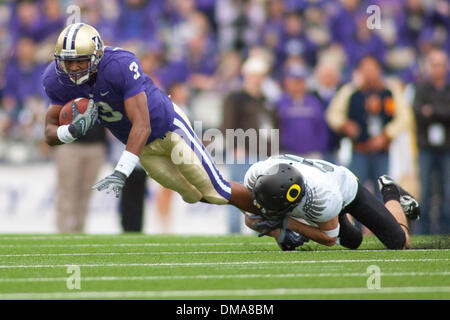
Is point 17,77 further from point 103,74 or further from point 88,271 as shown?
point 88,271

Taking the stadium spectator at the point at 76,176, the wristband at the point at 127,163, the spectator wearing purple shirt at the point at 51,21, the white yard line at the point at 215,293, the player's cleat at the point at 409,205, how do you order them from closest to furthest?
the white yard line at the point at 215,293, the wristband at the point at 127,163, the player's cleat at the point at 409,205, the stadium spectator at the point at 76,176, the spectator wearing purple shirt at the point at 51,21

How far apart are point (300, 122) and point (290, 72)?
0.66 meters

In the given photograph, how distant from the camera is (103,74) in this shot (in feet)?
23.1

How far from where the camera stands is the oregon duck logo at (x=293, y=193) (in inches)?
263

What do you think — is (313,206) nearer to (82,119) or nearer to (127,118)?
(127,118)

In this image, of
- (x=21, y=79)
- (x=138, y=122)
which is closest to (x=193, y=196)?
(x=138, y=122)

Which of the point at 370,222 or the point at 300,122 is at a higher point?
the point at 300,122

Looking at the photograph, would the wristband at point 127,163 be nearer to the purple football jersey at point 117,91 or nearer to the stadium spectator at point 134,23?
the purple football jersey at point 117,91

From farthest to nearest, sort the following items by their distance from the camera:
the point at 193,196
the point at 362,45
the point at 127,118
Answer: the point at 362,45 → the point at 193,196 → the point at 127,118

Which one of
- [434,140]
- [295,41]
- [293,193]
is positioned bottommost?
[293,193]

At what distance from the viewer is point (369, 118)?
1075 centimetres

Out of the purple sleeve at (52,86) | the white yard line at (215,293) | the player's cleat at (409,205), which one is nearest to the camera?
the white yard line at (215,293)

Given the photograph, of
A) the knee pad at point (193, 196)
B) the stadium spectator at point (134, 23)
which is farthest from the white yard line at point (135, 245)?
the stadium spectator at point (134, 23)

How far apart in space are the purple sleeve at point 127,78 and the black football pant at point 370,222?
1.95 m
